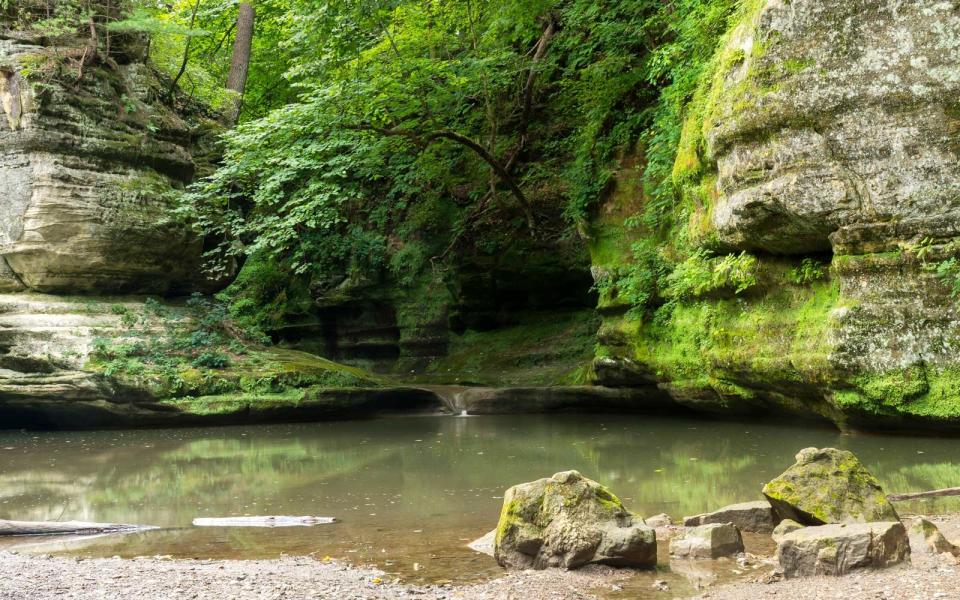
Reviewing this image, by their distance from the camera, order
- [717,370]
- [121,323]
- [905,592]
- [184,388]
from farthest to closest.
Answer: [121,323], [184,388], [717,370], [905,592]

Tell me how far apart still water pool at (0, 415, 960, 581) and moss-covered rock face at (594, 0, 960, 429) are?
2.73ft

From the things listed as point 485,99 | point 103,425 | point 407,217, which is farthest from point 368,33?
point 103,425

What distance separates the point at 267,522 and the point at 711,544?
3.63 metres

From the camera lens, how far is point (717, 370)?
484 inches

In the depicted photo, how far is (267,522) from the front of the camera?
22.9ft

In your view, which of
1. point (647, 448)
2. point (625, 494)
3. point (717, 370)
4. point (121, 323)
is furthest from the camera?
point (121, 323)

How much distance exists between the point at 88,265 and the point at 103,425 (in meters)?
3.12

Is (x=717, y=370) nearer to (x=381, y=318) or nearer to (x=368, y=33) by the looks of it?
(x=368, y=33)

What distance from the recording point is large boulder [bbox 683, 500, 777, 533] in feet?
19.5

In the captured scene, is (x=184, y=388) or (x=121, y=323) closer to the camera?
(x=184, y=388)

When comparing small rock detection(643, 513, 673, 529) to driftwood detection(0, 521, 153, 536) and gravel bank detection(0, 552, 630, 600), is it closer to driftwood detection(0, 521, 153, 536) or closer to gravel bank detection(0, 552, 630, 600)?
gravel bank detection(0, 552, 630, 600)

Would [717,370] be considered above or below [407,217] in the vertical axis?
below

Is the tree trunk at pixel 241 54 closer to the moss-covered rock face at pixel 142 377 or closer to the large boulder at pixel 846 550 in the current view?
the moss-covered rock face at pixel 142 377

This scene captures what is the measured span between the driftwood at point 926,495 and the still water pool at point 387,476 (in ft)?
0.73
